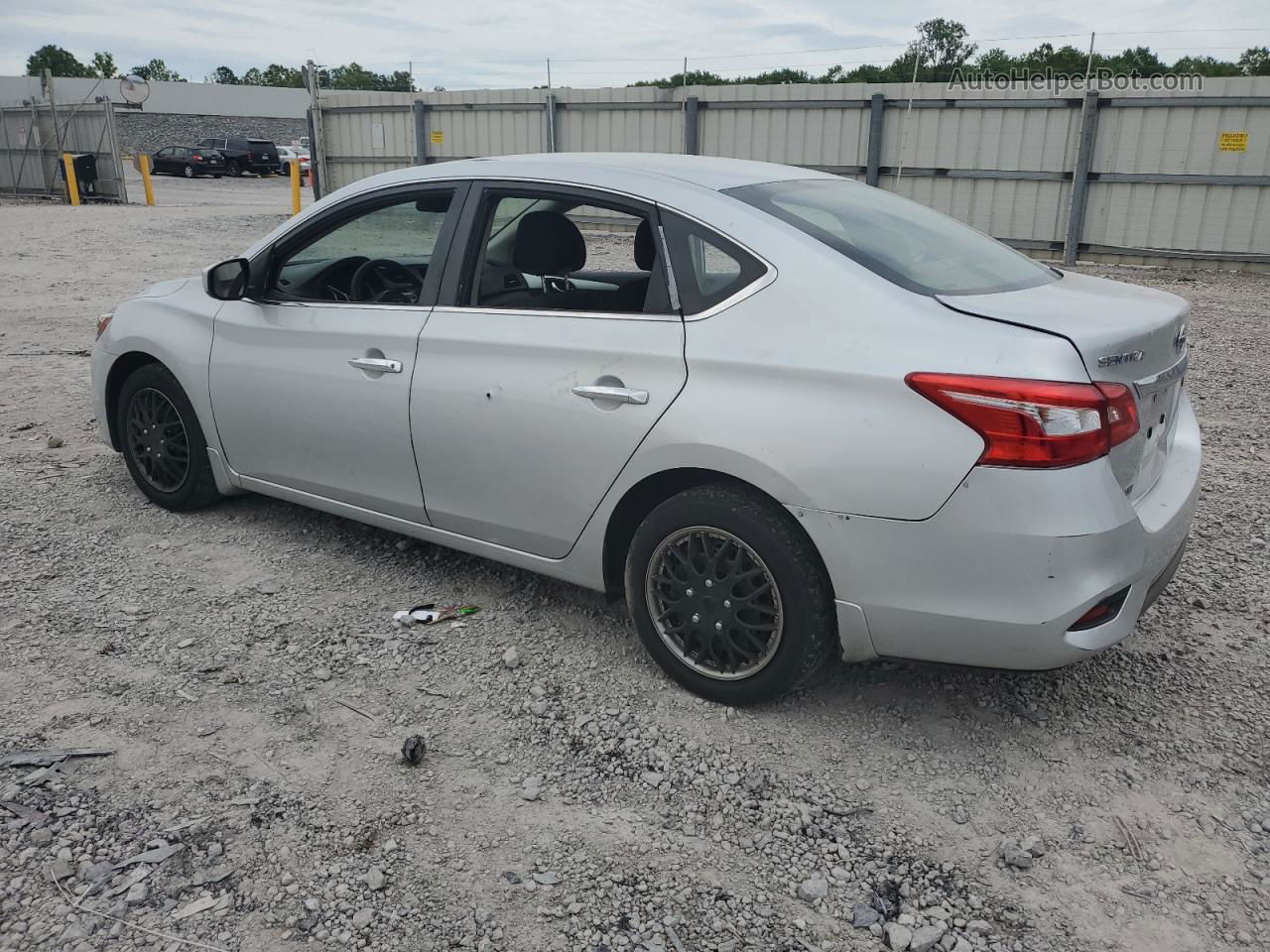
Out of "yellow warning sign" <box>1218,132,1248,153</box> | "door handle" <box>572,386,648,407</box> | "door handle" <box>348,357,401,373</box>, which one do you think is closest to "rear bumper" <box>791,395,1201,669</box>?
"door handle" <box>572,386,648,407</box>

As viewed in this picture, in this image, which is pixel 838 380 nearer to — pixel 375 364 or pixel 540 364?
pixel 540 364

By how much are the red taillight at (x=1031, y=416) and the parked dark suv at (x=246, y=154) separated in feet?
140

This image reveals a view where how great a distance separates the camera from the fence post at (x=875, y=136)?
15.3 meters

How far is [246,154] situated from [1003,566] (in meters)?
43.3

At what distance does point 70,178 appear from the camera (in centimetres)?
2578

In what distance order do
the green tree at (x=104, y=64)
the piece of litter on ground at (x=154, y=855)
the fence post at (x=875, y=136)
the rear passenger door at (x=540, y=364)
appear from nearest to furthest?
1. the piece of litter on ground at (x=154, y=855)
2. the rear passenger door at (x=540, y=364)
3. the fence post at (x=875, y=136)
4. the green tree at (x=104, y=64)

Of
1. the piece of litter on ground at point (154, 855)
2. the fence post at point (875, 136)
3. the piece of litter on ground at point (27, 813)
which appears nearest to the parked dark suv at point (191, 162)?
the fence post at point (875, 136)

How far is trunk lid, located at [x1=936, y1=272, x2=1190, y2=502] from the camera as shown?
273 cm

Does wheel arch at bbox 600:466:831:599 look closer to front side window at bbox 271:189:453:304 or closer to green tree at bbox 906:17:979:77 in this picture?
front side window at bbox 271:189:453:304

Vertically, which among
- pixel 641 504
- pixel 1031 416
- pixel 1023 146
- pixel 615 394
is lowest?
pixel 641 504

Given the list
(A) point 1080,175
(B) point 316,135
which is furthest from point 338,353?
(B) point 316,135

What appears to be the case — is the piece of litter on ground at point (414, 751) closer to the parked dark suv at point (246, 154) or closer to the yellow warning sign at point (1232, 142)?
the yellow warning sign at point (1232, 142)

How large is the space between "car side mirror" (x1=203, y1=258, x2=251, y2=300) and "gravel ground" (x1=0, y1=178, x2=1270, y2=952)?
3.58 feet

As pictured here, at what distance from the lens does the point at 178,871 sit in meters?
2.54
